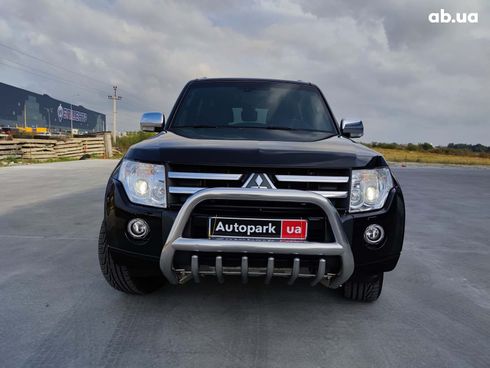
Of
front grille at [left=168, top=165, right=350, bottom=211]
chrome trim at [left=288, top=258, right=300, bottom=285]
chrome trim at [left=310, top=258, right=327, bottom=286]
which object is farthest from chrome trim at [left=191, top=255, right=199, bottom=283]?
chrome trim at [left=310, top=258, right=327, bottom=286]

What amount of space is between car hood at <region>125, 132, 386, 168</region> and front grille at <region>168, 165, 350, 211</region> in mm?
39

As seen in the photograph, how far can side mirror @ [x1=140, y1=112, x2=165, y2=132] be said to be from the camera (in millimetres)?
3244

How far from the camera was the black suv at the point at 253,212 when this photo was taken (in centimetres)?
193

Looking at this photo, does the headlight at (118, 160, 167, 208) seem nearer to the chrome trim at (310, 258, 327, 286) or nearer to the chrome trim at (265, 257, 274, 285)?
the chrome trim at (265, 257, 274, 285)

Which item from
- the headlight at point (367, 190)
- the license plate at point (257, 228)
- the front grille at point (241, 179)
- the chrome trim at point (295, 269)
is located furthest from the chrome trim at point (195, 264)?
the headlight at point (367, 190)

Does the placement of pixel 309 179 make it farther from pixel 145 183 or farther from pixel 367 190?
pixel 145 183

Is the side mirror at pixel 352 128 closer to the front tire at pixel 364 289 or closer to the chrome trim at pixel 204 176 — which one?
the front tire at pixel 364 289

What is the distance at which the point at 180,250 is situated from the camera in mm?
1939

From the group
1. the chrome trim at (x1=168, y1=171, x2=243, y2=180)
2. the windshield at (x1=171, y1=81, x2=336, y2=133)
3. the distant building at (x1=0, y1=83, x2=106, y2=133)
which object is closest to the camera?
the chrome trim at (x1=168, y1=171, x2=243, y2=180)

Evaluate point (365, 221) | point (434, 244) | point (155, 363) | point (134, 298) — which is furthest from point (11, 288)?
point (434, 244)

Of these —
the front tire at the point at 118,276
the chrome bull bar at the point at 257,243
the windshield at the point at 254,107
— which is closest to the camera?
the chrome bull bar at the point at 257,243

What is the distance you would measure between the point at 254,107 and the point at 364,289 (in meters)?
1.78

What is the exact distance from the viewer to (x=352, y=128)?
322 centimetres

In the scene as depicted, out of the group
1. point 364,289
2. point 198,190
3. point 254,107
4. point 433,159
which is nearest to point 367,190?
point 364,289
